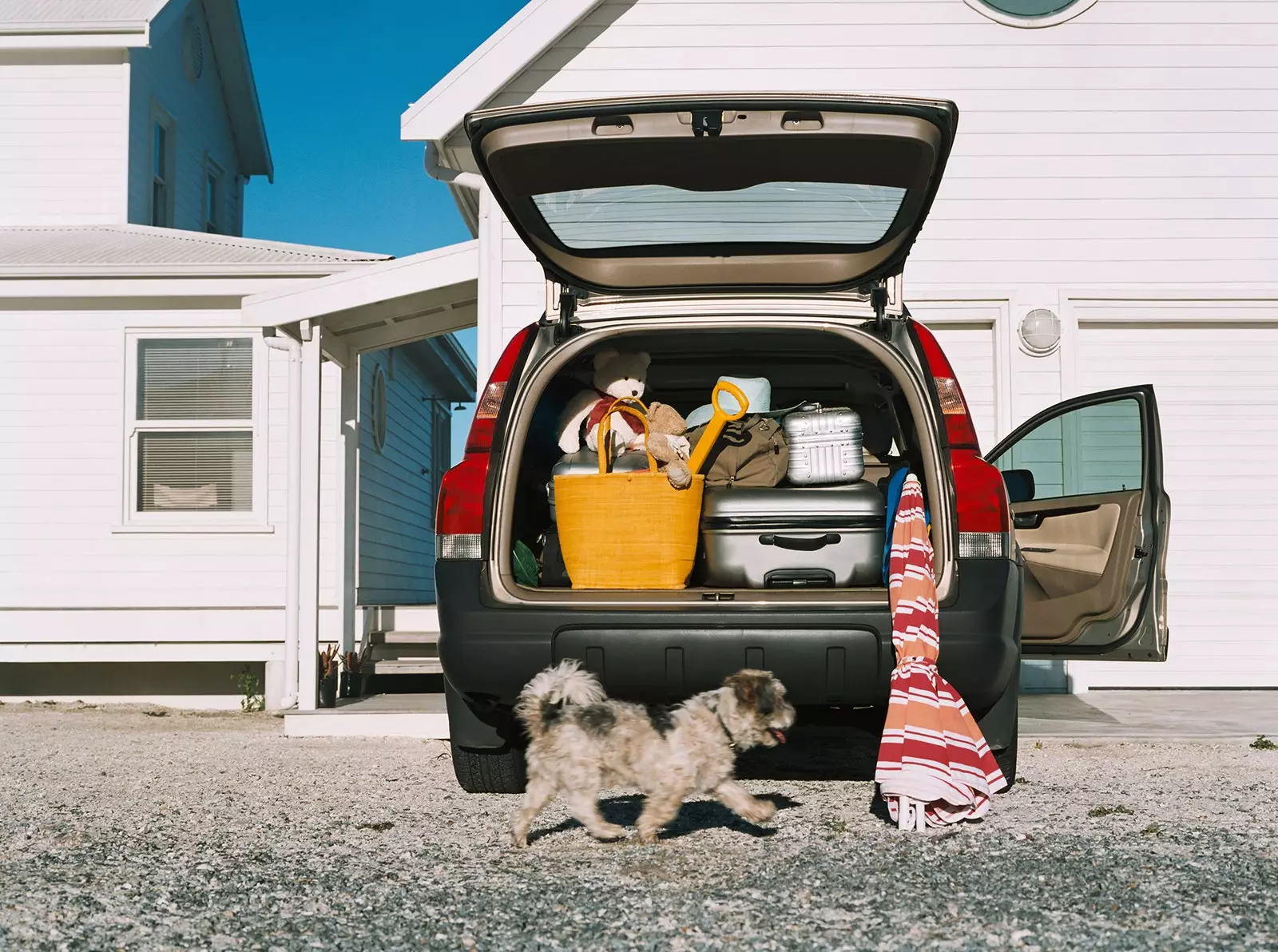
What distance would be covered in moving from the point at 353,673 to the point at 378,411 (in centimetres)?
359

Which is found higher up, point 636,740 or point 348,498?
point 348,498

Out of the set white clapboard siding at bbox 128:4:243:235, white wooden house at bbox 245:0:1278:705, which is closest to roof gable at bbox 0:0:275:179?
white clapboard siding at bbox 128:4:243:235

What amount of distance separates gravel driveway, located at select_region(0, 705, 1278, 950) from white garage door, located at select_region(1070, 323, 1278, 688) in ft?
7.84

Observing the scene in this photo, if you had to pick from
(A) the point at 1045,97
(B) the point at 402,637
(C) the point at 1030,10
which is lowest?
(B) the point at 402,637

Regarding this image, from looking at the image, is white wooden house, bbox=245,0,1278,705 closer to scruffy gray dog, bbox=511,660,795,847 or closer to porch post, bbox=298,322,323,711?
porch post, bbox=298,322,323,711

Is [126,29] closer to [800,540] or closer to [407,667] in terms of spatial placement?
[407,667]

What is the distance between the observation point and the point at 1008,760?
4.25 m

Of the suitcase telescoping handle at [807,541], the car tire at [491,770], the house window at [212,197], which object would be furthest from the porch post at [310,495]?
the house window at [212,197]

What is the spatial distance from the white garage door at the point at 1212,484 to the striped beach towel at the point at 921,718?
13.6 feet

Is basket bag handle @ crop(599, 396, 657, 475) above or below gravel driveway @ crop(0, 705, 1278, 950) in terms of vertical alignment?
above

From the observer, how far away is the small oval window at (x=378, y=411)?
11484 mm

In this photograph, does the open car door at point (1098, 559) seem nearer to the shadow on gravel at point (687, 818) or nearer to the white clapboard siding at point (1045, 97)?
the shadow on gravel at point (687, 818)

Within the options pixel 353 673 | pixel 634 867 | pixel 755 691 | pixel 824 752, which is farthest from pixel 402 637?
pixel 634 867

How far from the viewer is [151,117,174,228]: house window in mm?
14094
